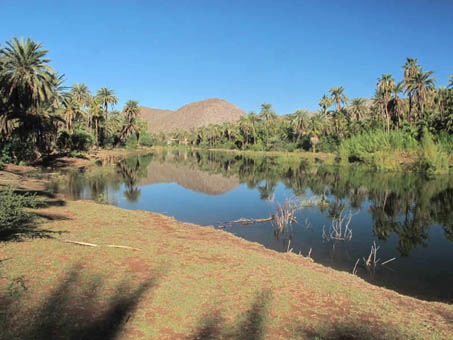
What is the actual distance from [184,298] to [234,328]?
122 cm

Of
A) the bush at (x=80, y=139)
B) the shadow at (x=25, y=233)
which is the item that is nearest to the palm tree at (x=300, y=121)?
the bush at (x=80, y=139)

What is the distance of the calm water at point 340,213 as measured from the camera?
10484 millimetres

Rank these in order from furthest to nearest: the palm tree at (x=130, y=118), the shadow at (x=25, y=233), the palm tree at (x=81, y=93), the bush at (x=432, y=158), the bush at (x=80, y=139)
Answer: the palm tree at (x=130, y=118), the palm tree at (x=81, y=93), the bush at (x=80, y=139), the bush at (x=432, y=158), the shadow at (x=25, y=233)

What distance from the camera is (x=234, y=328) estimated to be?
5020mm

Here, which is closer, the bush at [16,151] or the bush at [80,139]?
the bush at [16,151]

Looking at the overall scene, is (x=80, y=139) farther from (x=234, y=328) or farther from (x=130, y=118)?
(x=234, y=328)

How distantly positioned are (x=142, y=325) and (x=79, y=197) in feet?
55.0

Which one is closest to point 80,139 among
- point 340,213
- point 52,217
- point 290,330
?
point 52,217

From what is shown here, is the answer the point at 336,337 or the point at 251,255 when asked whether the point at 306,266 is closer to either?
the point at 251,255

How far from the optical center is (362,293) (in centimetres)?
679

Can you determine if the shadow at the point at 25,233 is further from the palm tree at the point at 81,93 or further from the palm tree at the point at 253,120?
the palm tree at the point at 253,120

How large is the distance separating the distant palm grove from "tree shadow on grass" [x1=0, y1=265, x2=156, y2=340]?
28946mm

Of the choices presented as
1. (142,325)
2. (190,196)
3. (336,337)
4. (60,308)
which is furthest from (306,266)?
(190,196)

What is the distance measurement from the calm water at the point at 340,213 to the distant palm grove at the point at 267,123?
9.31 meters
